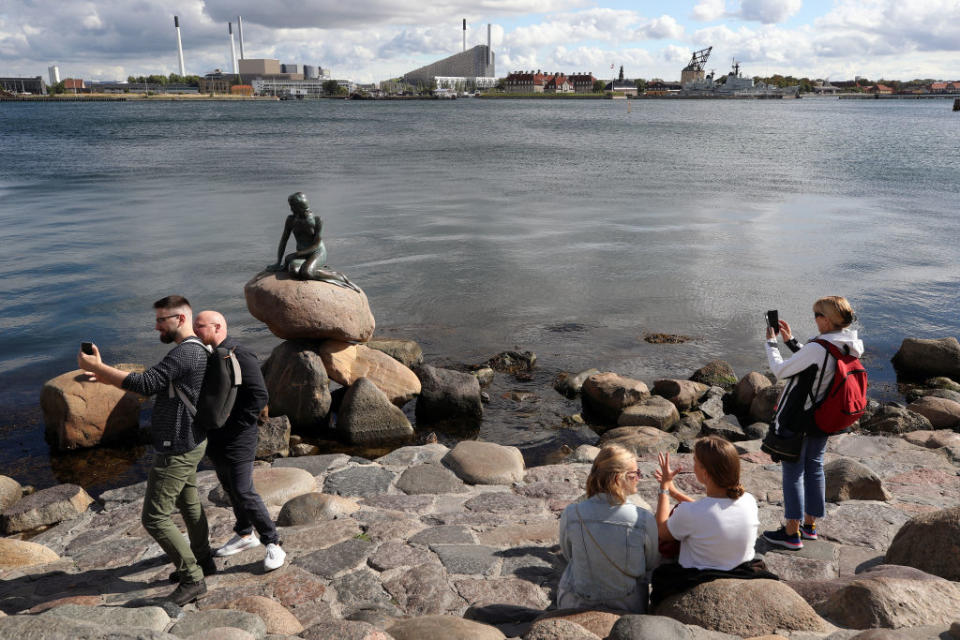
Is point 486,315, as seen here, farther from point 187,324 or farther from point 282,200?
point 282,200

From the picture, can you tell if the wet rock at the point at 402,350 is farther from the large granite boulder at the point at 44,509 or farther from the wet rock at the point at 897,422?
the wet rock at the point at 897,422

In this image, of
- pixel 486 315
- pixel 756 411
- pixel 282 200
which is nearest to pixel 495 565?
pixel 756 411

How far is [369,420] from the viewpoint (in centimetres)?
1112

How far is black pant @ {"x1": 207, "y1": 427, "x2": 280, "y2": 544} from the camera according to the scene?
5.66 meters

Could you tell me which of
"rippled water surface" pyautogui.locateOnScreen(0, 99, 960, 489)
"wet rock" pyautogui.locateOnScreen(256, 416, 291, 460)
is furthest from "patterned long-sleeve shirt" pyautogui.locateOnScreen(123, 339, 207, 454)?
"rippled water surface" pyautogui.locateOnScreen(0, 99, 960, 489)

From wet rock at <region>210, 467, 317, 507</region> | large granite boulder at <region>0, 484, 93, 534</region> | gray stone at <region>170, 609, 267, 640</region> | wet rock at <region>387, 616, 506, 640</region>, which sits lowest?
large granite boulder at <region>0, 484, 93, 534</region>

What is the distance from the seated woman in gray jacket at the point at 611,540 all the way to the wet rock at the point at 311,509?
3094mm

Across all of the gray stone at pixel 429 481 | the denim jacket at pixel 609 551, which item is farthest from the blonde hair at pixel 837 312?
the gray stone at pixel 429 481

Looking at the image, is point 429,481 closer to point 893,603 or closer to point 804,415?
point 804,415

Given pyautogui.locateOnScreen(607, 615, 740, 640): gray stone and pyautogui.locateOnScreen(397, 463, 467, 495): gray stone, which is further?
pyautogui.locateOnScreen(397, 463, 467, 495): gray stone

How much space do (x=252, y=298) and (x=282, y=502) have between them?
501 cm

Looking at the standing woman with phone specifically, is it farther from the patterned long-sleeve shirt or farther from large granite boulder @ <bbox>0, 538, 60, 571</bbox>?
large granite boulder @ <bbox>0, 538, 60, 571</bbox>

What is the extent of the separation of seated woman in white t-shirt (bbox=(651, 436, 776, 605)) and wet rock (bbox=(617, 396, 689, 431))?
631 cm

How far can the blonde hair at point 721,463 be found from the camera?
4.57 m
